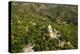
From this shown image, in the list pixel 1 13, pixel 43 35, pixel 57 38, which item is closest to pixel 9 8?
pixel 1 13

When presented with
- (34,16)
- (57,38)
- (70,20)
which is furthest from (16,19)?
(70,20)

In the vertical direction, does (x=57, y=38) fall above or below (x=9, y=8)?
below

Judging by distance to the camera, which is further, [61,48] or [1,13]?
[61,48]

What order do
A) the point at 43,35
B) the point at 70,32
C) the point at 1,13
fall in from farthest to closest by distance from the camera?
the point at 70,32 < the point at 43,35 < the point at 1,13

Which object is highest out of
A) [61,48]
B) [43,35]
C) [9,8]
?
[9,8]

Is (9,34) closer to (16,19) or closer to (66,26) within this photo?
(16,19)

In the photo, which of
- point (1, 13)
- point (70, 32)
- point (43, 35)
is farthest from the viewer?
point (70, 32)

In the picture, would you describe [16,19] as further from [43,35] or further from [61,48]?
[61,48]
